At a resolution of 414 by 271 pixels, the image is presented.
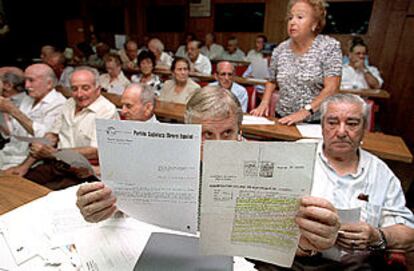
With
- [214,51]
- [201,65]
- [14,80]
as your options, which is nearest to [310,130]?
[14,80]

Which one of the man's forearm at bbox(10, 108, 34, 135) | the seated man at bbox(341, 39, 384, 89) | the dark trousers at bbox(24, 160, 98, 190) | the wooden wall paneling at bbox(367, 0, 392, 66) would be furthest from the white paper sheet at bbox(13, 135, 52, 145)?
the wooden wall paneling at bbox(367, 0, 392, 66)

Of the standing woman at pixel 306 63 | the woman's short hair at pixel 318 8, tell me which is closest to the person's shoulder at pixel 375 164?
the standing woman at pixel 306 63

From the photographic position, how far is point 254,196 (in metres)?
0.58

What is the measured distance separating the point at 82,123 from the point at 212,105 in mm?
1392

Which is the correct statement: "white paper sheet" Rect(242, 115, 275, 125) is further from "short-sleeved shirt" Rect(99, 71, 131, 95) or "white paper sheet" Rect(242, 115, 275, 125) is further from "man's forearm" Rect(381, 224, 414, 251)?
"short-sleeved shirt" Rect(99, 71, 131, 95)

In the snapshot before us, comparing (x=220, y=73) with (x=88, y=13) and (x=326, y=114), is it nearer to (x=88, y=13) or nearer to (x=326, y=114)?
(x=326, y=114)

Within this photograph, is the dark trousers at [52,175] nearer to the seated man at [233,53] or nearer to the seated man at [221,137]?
the seated man at [221,137]

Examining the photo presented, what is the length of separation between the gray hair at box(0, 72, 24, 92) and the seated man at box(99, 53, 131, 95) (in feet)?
4.56

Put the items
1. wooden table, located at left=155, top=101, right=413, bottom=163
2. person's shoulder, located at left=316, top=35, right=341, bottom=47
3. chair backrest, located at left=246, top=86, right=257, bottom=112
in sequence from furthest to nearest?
chair backrest, located at left=246, top=86, right=257, bottom=112 → person's shoulder, located at left=316, top=35, right=341, bottom=47 → wooden table, located at left=155, top=101, right=413, bottom=163

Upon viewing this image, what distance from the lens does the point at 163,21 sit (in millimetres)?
8055

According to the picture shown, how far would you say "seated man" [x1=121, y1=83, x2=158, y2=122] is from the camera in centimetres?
202

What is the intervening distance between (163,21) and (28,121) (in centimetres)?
670

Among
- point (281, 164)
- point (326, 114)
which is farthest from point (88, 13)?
point (281, 164)

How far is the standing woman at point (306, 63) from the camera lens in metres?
1.77
